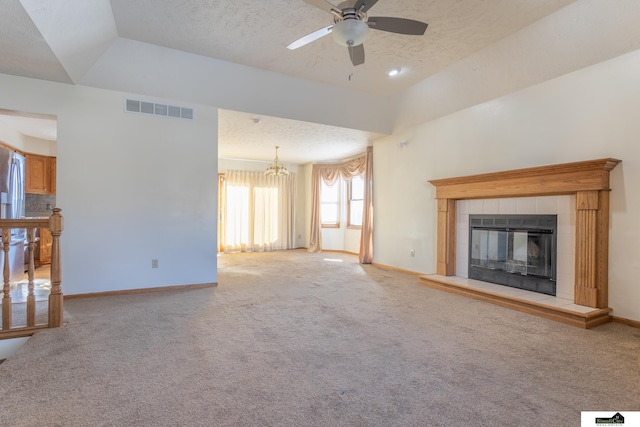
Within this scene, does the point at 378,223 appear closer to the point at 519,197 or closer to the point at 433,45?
the point at 519,197

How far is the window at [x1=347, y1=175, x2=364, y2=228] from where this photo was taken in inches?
329

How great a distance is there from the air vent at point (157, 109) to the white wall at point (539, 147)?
371 centimetres

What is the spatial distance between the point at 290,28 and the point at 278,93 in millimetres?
1319

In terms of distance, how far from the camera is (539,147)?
3.78 m

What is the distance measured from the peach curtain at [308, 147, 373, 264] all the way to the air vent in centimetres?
372

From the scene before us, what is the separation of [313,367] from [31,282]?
8.18ft

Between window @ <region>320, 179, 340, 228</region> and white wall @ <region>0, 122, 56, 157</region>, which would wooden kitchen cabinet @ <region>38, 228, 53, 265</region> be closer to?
white wall @ <region>0, 122, 56, 157</region>

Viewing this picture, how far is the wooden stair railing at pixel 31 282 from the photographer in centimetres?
259

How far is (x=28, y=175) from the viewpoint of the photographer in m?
6.60

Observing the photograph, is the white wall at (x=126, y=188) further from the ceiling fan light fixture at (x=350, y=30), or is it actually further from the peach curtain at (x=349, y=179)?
the peach curtain at (x=349, y=179)

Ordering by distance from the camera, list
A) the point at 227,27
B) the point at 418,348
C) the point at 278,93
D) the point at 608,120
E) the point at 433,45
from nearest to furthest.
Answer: the point at 418,348, the point at 608,120, the point at 227,27, the point at 433,45, the point at 278,93

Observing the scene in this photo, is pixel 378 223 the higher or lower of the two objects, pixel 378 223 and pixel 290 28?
the lower

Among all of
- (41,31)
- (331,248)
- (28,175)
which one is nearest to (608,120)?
(41,31)

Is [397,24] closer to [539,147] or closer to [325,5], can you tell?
[325,5]
